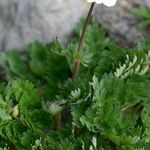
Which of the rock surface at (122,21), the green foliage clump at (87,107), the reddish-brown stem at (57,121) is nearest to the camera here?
the green foliage clump at (87,107)

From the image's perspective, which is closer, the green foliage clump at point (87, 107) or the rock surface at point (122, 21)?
the green foliage clump at point (87, 107)

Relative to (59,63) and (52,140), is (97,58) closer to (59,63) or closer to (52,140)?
(59,63)

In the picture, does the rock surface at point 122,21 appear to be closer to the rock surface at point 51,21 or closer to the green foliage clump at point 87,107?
the rock surface at point 51,21

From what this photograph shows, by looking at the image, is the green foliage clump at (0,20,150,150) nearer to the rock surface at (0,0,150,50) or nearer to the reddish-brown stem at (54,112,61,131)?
the reddish-brown stem at (54,112,61,131)

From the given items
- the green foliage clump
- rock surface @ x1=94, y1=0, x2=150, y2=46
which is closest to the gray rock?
rock surface @ x1=94, y1=0, x2=150, y2=46

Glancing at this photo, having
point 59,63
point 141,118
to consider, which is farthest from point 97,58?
point 141,118

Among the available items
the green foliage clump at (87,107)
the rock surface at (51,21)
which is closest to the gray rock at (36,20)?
the rock surface at (51,21)

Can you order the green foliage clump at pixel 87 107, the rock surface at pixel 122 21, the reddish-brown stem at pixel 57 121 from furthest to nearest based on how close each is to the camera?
the rock surface at pixel 122 21
the reddish-brown stem at pixel 57 121
the green foliage clump at pixel 87 107
